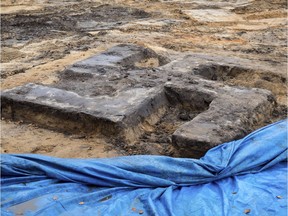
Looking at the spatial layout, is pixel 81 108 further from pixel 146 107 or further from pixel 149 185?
pixel 149 185

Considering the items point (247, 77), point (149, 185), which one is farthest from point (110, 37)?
point (149, 185)

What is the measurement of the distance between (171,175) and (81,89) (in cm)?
217

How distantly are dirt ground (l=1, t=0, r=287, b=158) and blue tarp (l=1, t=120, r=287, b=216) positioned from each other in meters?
0.65

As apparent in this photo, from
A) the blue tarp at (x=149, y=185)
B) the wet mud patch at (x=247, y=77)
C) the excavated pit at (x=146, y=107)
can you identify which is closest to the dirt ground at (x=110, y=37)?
the wet mud patch at (x=247, y=77)

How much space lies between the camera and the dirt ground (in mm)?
4211

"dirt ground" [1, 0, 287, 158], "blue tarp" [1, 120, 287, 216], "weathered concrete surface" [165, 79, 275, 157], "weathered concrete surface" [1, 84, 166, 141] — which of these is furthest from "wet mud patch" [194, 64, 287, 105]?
"blue tarp" [1, 120, 287, 216]

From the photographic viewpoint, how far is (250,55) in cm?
688

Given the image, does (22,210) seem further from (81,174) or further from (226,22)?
(226,22)

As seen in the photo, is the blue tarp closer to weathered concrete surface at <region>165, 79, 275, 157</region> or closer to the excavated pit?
weathered concrete surface at <region>165, 79, 275, 157</region>

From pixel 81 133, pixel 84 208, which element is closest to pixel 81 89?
pixel 81 133

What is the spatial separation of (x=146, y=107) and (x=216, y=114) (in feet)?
2.53

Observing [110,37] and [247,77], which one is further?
[110,37]

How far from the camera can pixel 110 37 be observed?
8211mm

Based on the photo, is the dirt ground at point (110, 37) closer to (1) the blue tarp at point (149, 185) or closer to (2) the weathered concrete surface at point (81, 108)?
(2) the weathered concrete surface at point (81, 108)
